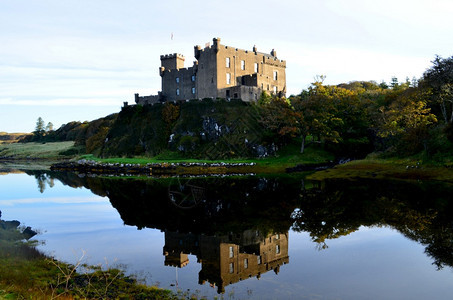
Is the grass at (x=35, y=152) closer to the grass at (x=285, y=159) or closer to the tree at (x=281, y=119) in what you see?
the grass at (x=285, y=159)

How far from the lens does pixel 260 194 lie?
104ft

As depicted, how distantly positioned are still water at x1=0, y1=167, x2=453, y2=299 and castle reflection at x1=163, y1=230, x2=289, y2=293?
5 centimetres

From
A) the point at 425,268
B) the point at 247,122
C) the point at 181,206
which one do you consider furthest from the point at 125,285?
the point at 247,122

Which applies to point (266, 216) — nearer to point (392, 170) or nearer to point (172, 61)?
point (392, 170)

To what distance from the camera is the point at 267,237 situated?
1767cm

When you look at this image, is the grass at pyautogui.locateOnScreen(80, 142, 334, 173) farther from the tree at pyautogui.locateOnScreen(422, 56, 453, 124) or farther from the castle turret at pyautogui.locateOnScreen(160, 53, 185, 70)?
the castle turret at pyautogui.locateOnScreen(160, 53, 185, 70)

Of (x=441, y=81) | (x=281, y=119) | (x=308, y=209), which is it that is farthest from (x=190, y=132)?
(x=308, y=209)

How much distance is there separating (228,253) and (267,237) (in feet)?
9.70

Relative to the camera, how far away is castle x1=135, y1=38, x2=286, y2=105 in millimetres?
74000

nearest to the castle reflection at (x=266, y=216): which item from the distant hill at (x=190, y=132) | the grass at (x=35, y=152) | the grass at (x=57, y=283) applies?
the grass at (x=57, y=283)

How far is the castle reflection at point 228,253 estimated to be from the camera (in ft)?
43.7

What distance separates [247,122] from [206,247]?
52618 millimetres

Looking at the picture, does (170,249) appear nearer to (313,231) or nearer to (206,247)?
(206,247)

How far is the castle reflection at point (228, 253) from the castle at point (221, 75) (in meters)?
56.8
